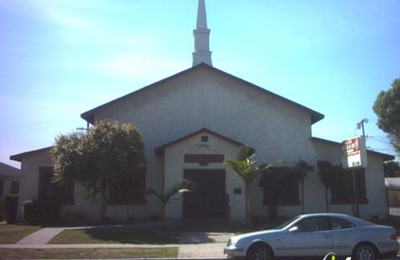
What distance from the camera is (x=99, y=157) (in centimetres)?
2095

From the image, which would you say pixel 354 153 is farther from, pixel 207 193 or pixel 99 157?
pixel 99 157

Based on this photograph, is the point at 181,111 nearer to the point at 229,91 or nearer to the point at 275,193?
the point at 229,91

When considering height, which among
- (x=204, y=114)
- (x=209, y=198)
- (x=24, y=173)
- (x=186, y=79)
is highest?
(x=186, y=79)

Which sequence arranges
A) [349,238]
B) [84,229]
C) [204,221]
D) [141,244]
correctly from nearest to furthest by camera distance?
[349,238], [141,244], [84,229], [204,221]

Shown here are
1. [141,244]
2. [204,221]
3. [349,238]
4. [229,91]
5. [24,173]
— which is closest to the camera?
[349,238]

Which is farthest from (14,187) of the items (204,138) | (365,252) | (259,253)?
(365,252)

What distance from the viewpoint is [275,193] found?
22562 mm

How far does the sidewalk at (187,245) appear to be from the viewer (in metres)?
13.6

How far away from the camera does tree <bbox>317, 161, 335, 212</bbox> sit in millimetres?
23572

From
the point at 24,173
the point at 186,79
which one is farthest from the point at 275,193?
the point at 24,173

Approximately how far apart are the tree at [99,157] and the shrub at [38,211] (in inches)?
80.8

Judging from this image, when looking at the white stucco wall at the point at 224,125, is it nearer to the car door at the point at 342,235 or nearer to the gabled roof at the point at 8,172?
the car door at the point at 342,235

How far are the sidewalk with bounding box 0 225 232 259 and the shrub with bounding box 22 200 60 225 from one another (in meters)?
3.50

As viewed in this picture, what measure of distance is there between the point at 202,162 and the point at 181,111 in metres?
4.53
